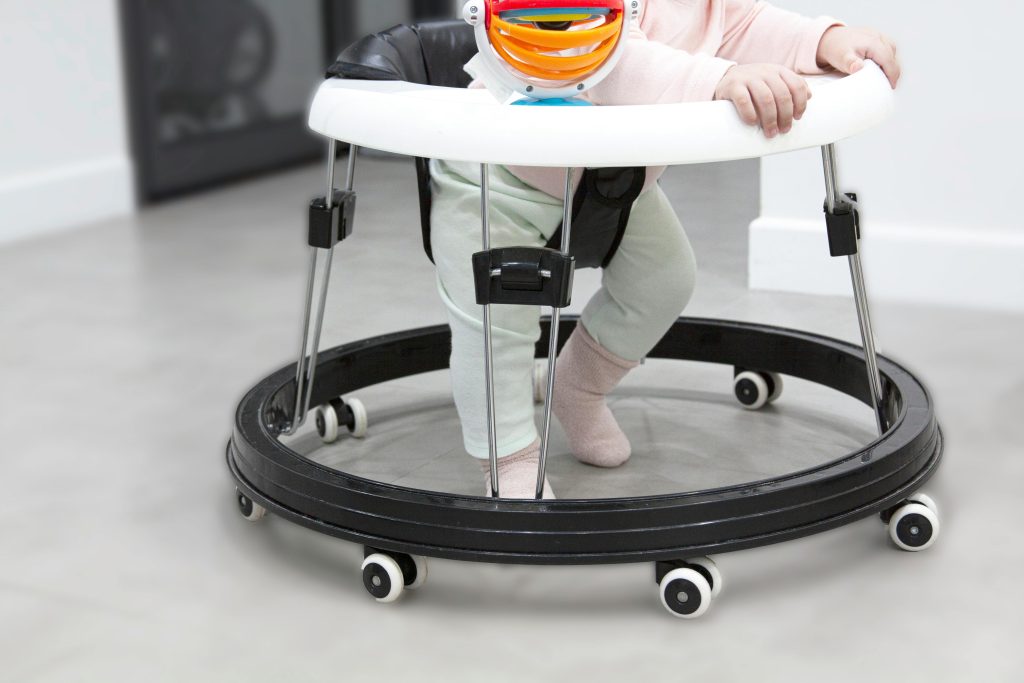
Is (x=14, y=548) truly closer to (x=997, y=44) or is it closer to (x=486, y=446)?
(x=486, y=446)

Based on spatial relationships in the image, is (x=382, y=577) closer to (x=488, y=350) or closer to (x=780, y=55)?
(x=488, y=350)

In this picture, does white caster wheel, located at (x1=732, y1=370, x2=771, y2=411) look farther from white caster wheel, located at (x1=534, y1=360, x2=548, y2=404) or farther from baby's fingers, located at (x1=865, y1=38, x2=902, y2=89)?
baby's fingers, located at (x1=865, y1=38, x2=902, y2=89)

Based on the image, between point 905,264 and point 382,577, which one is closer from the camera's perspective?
→ point 382,577

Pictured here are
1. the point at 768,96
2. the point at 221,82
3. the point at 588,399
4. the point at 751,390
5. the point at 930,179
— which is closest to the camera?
the point at 768,96

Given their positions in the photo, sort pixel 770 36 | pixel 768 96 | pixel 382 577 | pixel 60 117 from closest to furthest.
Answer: pixel 768 96 → pixel 382 577 → pixel 770 36 → pixel 60 117

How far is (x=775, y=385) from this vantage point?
117 cm

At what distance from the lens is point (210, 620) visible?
82 cm

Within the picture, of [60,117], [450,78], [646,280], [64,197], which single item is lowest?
[64,197]

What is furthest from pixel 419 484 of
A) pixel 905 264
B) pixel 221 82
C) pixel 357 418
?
pixel 221 82

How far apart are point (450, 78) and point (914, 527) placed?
48 centimetres

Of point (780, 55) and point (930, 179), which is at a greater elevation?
point (780, 55)

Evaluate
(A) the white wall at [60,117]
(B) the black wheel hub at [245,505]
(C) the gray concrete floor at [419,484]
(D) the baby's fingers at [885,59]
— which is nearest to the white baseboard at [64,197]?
(A) the white wall at [60,117]

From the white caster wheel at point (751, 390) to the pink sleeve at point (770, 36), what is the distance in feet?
1.05

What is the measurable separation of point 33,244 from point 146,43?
0.46 meters
